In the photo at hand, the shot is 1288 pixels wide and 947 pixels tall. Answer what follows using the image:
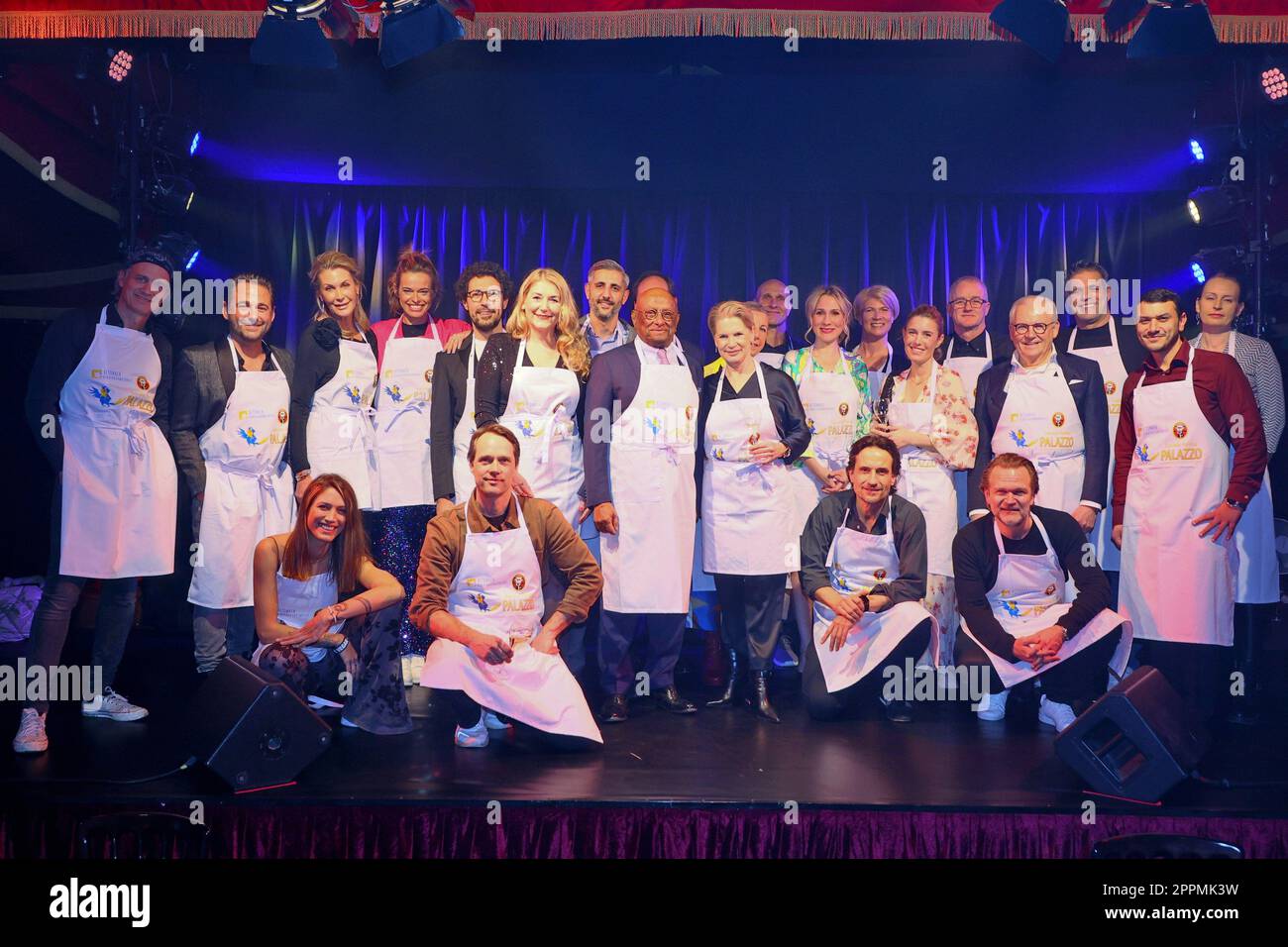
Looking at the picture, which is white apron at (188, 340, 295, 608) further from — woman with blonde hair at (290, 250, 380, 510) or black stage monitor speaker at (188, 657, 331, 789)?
black stage monitor speaker at (188, 657, 331, 789)

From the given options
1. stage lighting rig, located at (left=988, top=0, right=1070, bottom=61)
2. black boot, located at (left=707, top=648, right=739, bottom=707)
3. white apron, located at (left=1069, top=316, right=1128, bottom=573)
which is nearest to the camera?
stage lighting rig, located at (left=988, top=0, right=1070, bottom=61)

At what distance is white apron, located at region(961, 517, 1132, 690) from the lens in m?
3.92

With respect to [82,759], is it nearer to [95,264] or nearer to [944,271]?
[95,264]

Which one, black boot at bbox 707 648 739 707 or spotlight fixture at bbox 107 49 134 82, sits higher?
spotlight fixture at bbox 107 49 134 82

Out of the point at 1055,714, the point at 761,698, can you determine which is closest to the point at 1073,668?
the point at 1055,714

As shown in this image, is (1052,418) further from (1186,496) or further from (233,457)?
(233,457)

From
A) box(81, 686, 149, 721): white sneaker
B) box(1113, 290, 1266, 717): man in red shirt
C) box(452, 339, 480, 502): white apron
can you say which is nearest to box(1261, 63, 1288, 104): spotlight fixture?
box(1113, 290, 1266, 717): man in red shirt

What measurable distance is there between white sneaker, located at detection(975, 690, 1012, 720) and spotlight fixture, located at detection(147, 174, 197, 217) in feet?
14.2

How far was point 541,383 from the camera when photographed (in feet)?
14.0

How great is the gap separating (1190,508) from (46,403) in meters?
4.29

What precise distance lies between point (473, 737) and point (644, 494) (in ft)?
3.77

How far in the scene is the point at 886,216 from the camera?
6.10 meters

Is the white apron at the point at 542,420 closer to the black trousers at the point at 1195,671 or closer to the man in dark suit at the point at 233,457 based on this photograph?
the man in dark suit at the point at 233,457
